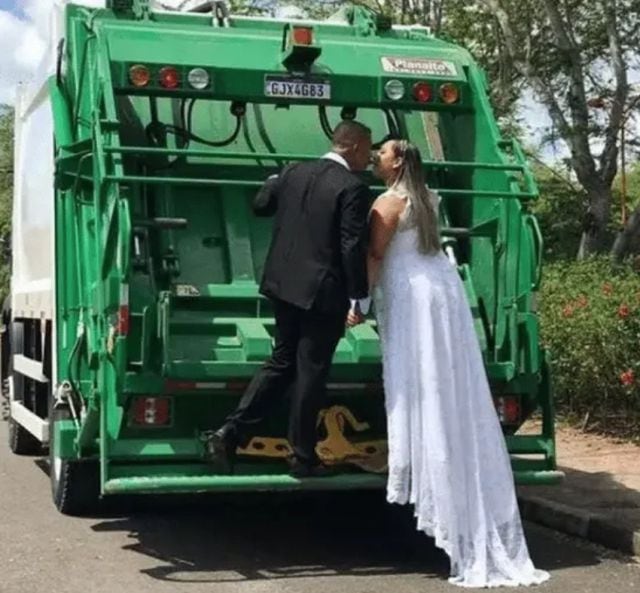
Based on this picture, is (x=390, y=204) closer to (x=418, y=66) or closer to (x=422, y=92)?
(x=422, y=92)

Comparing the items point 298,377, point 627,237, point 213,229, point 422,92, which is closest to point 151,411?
point 298,377

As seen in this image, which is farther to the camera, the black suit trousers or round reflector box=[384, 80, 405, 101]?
round reflector box=[384, 80, 405, 101]

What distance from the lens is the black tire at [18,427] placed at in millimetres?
9969

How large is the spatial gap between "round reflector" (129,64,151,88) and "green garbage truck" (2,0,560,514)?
11 mm

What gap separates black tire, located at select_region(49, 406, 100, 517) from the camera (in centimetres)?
754

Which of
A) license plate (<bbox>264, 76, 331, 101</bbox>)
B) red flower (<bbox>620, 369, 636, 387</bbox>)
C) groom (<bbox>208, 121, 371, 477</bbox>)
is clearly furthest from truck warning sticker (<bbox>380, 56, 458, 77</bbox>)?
red flower (<bbox>620, 369, 636, 387</bbox>)

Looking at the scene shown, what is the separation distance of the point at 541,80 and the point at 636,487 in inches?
335

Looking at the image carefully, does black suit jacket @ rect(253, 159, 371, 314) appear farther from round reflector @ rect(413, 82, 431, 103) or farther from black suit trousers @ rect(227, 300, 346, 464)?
round reflector @ rect(413, 82, 431, 103)

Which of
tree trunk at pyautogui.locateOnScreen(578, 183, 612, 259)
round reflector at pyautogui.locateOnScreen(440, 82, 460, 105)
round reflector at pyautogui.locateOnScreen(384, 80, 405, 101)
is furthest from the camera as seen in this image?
tree trunk at pyautogui.locateOnScreen(578, 183, 612, 259)

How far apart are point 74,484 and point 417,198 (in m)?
2.88

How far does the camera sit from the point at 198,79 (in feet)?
22.6

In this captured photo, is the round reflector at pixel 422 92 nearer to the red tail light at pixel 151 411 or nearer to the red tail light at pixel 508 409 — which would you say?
the red tail light at pixel 508 409

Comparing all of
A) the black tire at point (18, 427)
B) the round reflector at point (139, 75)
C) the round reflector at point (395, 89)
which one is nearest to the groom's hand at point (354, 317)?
the round reflector at point (395, 89)

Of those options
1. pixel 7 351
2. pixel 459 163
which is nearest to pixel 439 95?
pixel 459 163
